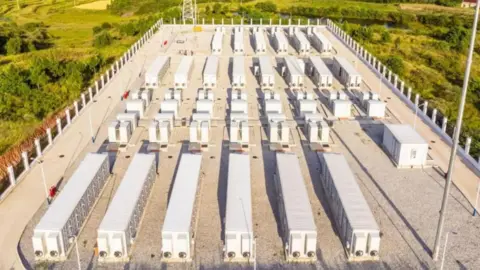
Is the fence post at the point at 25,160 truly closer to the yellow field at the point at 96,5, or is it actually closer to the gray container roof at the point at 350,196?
the gray container roof at the point at 350,196

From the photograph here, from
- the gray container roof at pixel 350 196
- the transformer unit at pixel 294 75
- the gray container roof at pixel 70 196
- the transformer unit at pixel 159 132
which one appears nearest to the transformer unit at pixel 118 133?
the transformer unit at pixel 159 132

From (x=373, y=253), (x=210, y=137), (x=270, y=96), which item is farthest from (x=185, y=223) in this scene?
(x=270, y=96)

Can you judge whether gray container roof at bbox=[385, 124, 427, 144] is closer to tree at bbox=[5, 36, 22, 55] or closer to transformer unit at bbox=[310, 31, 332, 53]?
transformer unit at bbox=[310, 31, 332, 53]

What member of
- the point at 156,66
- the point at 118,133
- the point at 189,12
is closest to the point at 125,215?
the point at 118,133

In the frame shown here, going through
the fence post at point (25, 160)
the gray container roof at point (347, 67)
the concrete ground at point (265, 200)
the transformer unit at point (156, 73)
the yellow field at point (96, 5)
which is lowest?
the concrete ground at point (265, 200)

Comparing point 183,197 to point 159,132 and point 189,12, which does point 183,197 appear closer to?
point 159,132

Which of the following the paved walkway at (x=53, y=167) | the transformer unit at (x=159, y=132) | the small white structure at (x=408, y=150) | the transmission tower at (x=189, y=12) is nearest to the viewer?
the paved walkway at (x=53, y=167)
